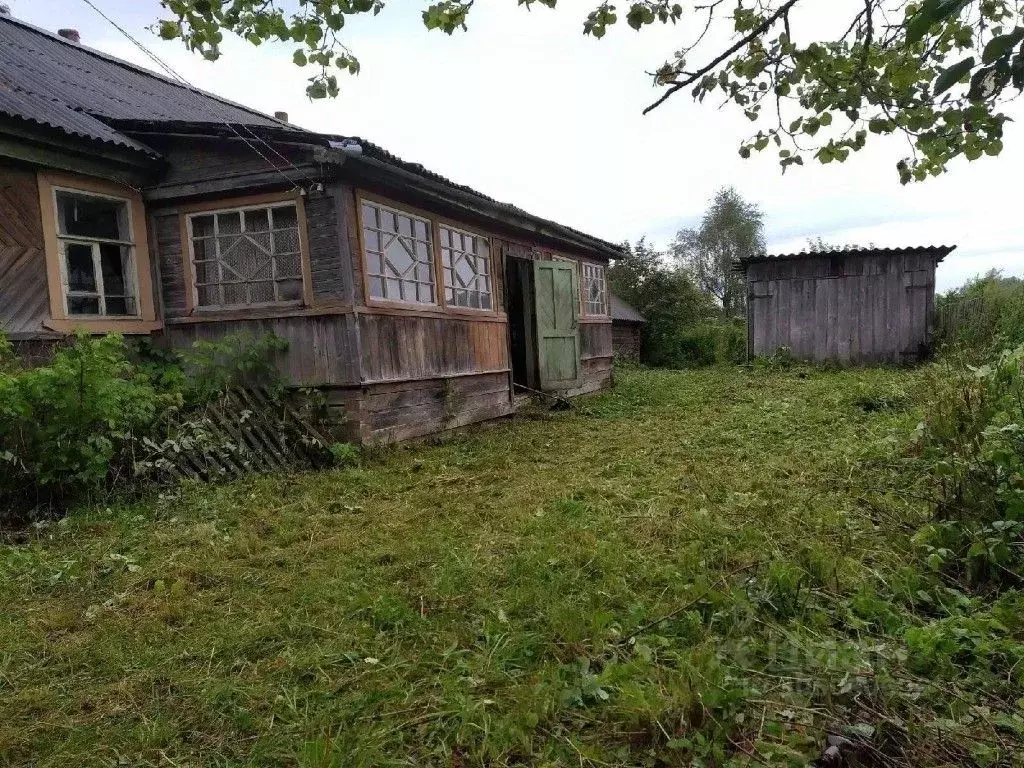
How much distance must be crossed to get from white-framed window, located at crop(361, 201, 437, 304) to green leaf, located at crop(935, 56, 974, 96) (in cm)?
554

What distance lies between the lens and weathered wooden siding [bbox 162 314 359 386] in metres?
6.09

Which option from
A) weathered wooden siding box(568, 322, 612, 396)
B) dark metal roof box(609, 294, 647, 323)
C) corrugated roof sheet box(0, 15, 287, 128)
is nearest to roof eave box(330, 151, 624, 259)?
weathered wooden siding box(568, 322, 612, 396)

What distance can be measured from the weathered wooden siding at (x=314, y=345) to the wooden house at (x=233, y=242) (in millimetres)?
16

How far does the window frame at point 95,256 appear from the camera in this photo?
19.6ft

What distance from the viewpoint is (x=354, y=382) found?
20.0 ft

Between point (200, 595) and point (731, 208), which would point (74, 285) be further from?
point (731, 208)

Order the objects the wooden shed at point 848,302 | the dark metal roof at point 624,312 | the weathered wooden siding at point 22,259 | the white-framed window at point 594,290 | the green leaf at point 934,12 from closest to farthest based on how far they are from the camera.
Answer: the green leaf at point 934,12
the weathered wooden siding at point 22,259
the white-framed window at point 594,290
the wooden shed at point 848,302
the dark metal roof at point 624,312

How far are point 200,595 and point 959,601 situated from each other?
11.1 ft

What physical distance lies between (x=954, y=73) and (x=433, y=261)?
21.8ft

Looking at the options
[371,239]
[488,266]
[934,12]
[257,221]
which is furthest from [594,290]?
[934,12]

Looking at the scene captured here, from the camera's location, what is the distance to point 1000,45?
1.25 meters

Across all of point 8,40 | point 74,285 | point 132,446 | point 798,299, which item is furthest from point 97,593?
point 798,299

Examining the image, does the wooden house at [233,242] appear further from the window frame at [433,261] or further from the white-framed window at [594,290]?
the white-framed window at [594,290]

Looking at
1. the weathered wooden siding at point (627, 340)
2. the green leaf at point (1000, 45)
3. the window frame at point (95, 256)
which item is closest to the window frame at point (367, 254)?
the window frame at point (95, 256)
